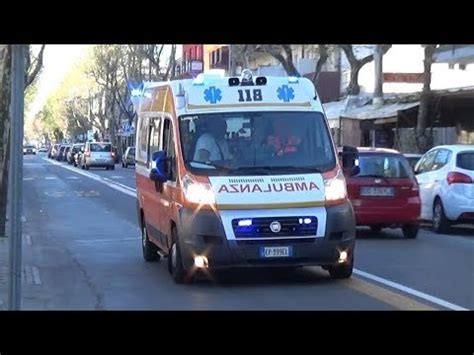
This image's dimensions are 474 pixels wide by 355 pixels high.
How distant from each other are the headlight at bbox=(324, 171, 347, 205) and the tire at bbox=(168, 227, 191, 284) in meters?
1.90

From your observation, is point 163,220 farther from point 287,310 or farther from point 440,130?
point 440,130

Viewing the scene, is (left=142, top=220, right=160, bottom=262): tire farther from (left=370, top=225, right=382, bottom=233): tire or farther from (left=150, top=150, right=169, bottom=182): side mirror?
(left=370, top=225, right=382, bottom=233): tire

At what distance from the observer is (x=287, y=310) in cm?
995

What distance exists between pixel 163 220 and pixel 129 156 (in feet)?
170

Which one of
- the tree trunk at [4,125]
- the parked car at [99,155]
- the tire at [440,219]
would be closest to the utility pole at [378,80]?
the tire at [440,219]

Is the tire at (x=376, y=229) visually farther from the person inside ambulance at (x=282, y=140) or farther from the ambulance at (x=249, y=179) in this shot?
the person inside ambulance at (x=282, y=140)

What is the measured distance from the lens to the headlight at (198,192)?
11.1m

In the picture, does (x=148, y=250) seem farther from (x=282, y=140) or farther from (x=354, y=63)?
(x=354, y=63)

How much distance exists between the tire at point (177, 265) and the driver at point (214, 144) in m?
1.00

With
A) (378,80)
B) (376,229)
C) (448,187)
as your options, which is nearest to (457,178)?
(448,187)

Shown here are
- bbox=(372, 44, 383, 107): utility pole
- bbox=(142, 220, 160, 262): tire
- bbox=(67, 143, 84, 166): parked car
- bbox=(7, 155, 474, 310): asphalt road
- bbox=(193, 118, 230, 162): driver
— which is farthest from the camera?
bbox=(67, 143, 84, 166): parked car

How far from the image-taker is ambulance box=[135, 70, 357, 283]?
1103 cm

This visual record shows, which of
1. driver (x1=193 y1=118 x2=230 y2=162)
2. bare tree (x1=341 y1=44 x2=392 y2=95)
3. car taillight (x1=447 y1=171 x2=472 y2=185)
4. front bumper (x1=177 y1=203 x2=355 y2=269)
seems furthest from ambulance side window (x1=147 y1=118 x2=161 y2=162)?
bare tree (x1=341 y1=44 x2=392 y2=95)

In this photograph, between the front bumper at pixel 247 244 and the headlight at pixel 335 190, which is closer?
the front bumper at pixel 247 244
